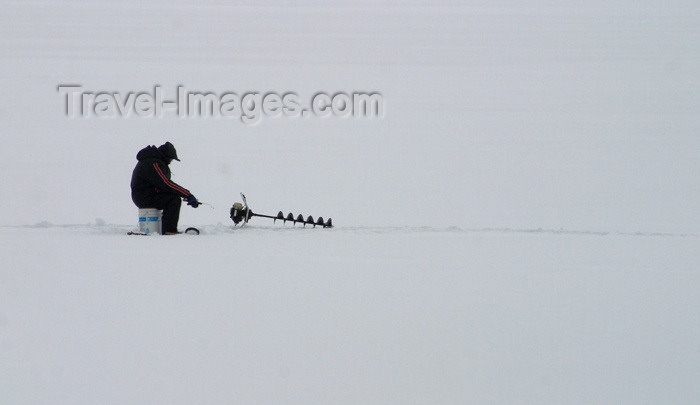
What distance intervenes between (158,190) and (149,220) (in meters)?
0.39

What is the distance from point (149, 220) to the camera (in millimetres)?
7047

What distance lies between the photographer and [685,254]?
595 centimetres

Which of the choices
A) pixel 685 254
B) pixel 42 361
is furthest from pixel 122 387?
pixel 685 254

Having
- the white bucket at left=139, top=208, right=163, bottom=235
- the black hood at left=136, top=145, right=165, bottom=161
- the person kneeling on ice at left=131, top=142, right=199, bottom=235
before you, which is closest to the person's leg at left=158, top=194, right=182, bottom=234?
the person kneeling on ice at left=131, top=142, right=199, bottom=235

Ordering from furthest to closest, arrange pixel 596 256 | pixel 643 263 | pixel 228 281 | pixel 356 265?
1. pixel 596 256
2. pixel 643 263
3. pixel 356 265
4. pixel 228 281

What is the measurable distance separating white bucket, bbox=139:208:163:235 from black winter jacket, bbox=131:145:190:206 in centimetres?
12

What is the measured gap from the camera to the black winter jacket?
694cm

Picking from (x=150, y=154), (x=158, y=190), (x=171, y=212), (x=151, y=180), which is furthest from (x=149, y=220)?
(x=150, y=154)

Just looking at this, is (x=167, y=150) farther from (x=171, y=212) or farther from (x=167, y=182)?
(x=171, y=212)

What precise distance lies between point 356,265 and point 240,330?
2.06 m

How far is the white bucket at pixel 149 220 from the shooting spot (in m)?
7.04

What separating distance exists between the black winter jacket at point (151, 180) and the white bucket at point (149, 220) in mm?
124

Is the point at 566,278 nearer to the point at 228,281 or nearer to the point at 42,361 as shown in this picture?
the point at 228,281

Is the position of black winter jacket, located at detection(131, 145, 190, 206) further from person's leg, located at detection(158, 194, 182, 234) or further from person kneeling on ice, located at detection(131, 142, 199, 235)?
person's leg, located at detection(158, 194, 182, 234)
